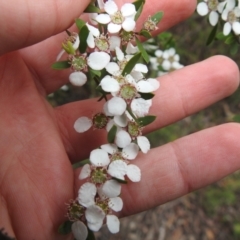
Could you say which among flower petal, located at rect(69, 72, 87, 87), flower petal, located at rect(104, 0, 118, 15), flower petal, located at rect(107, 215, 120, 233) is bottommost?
flower petal, located at rect(107, 215, 120, 233)

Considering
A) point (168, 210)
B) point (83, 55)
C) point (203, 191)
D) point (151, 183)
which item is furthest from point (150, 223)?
point (83, 55)

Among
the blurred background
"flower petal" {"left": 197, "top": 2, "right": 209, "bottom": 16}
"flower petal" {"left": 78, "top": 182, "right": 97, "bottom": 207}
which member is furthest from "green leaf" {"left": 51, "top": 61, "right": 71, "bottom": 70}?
the blurred background

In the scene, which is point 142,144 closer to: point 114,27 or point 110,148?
point 110,148

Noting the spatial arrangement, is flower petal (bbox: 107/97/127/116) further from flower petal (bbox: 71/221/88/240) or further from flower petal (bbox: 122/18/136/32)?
flower petal (bbox: 71/221/88/240)

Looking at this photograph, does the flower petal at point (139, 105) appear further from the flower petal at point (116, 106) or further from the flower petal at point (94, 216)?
the flower petal at point (94, 216)

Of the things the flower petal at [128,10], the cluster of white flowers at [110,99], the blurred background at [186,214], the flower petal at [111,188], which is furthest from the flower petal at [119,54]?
the blurred background at [186,214]
